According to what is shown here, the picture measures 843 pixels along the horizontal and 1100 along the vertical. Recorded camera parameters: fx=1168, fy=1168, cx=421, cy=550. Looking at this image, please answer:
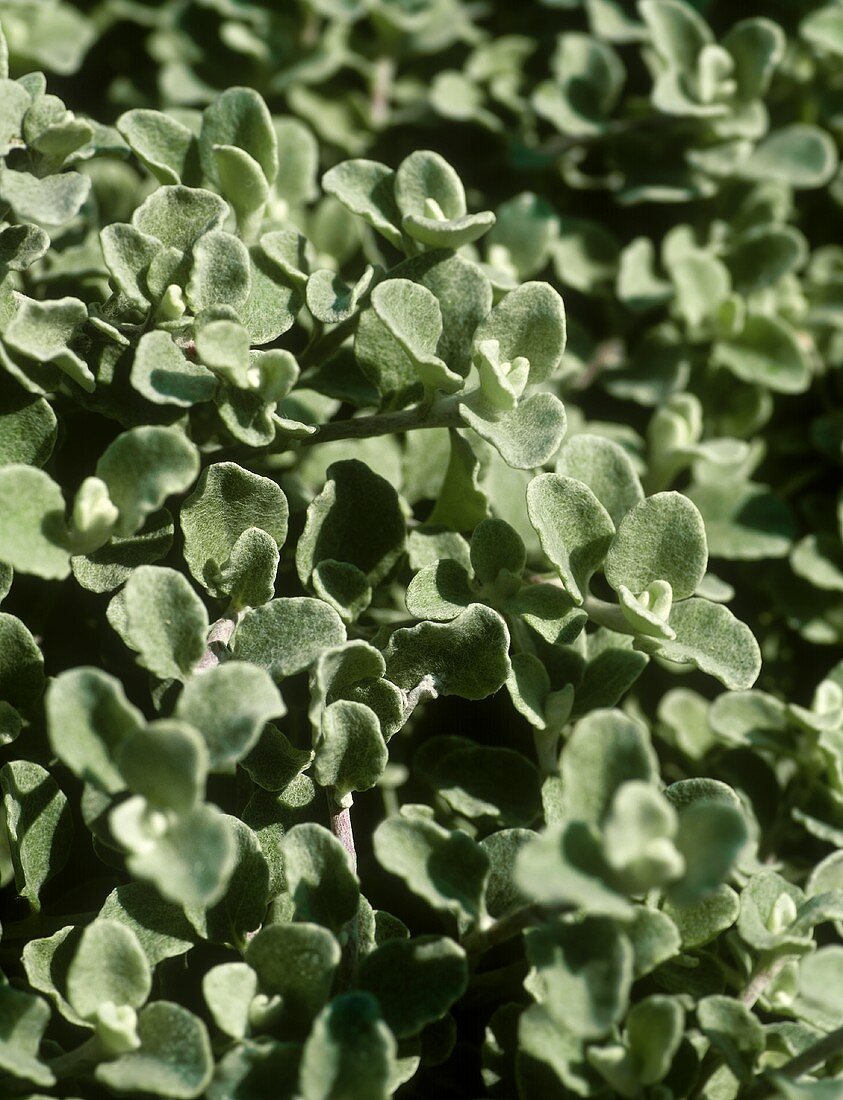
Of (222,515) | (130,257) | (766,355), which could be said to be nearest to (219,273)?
(130,257)

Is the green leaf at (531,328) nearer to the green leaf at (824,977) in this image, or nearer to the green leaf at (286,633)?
the green leaf at (286,633)

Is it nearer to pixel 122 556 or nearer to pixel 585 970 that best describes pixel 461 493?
pixel 122 556

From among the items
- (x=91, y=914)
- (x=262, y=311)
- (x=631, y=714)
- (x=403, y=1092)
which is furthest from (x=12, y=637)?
(x=631, y=714)

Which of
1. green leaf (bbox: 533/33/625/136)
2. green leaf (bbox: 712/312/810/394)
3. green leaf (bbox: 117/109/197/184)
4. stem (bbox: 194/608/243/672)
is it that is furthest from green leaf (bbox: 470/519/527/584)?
green leaf (bbox: 533/33/625/136)

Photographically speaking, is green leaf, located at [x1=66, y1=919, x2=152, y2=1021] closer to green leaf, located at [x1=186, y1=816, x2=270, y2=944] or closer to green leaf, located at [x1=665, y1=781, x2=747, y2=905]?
green leaf, located at [x1=186, y1=816, x2=270, y2=944]

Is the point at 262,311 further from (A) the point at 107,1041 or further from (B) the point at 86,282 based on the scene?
(A) the point at 107,1041
